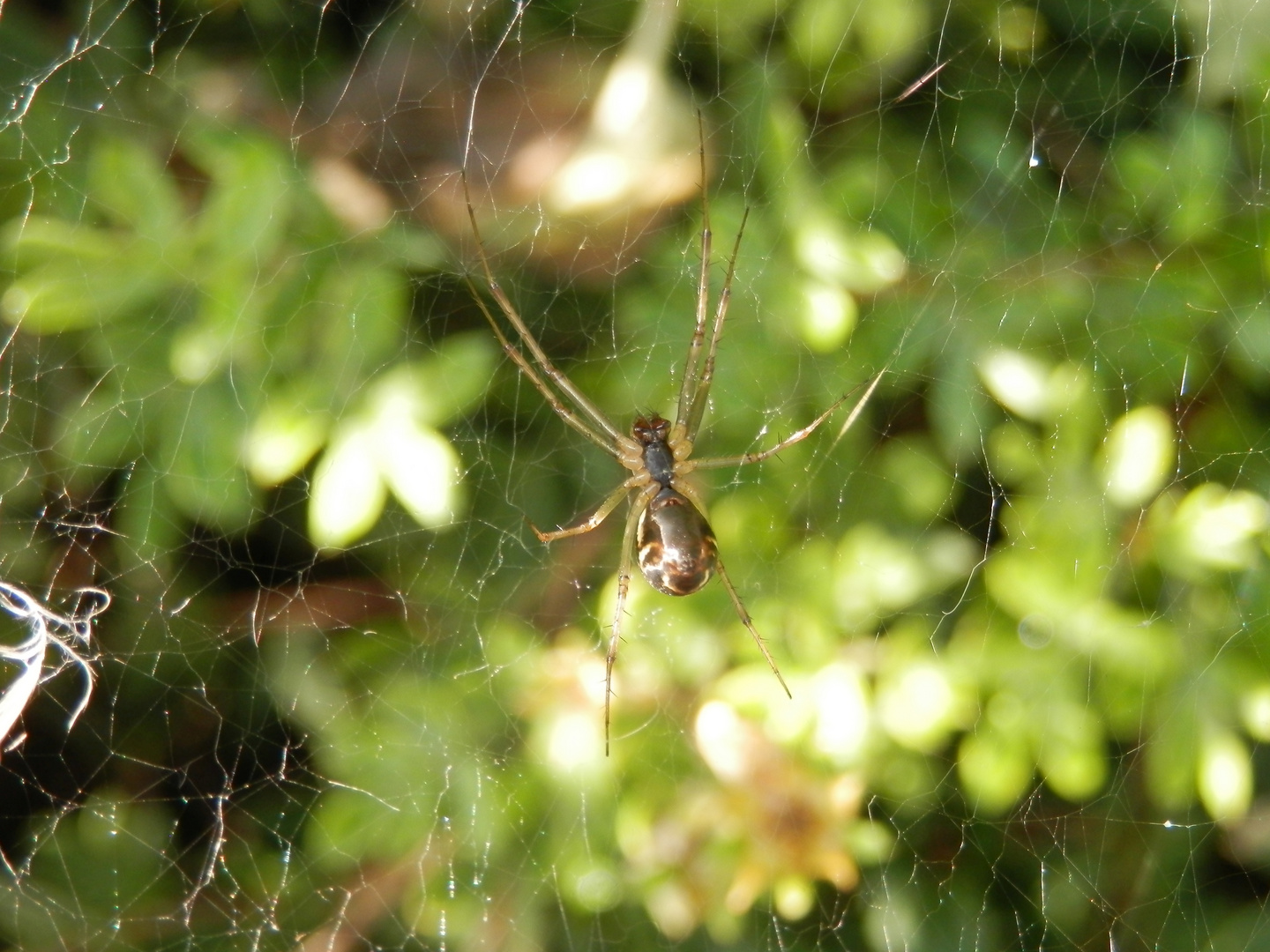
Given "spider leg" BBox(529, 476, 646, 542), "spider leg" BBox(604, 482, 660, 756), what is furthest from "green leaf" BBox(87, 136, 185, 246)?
"spider leg" BBox(604, 482, 660, 756)

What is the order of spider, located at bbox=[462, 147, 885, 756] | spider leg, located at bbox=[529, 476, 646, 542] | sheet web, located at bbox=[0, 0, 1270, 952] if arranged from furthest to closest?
spider leg, located at bbox=[529, 476, 646, 542]
spider, located at bbox=[462, 147, 885, 756]
sheet web, located at bbox=[0, 0, 1270, 952]

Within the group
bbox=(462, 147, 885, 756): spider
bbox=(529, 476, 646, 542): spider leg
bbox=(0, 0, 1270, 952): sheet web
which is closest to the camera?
bbox=(0, 0, 1270, 952): sheet web

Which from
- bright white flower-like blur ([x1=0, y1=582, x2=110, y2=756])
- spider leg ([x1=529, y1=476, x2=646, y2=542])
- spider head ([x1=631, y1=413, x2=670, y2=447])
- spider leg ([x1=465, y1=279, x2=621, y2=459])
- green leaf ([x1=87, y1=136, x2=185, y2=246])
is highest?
green leaf ([x1=87, y1=136, x2=185, y2=246])

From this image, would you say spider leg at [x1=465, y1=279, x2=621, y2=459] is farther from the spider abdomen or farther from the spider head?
the spider abdomen

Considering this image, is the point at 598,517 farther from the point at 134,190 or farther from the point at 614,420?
the point at 134,190

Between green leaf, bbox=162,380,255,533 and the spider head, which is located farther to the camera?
the spider head

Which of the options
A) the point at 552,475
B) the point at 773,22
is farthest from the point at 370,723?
the point at 773,22

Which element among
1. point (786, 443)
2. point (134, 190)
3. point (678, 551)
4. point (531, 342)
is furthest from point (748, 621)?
point (134, 190)
